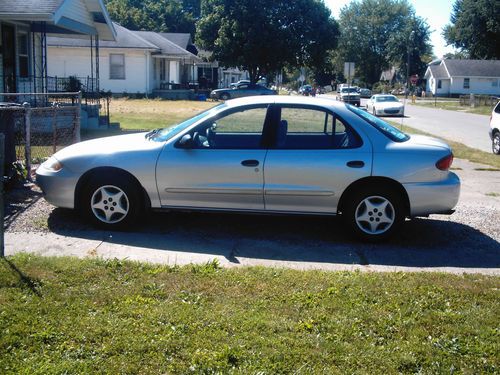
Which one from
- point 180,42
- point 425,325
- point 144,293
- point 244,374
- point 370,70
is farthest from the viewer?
point 370,70

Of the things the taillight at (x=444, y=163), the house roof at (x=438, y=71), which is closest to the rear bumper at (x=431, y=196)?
the taillight at (x=444, y=163)

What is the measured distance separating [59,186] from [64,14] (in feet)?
38.5

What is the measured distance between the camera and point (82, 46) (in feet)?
129

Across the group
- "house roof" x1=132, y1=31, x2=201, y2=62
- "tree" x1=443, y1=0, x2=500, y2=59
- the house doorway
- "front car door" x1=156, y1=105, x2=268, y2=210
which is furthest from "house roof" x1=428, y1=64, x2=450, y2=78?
"front car door" x1=156, y1=105, x2=268, y2=210

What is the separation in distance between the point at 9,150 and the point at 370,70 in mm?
106680

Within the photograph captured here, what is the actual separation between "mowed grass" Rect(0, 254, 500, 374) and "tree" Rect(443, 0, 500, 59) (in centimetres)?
8101

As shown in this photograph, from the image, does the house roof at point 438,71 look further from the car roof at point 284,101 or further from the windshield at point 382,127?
the car roof at point 284,101

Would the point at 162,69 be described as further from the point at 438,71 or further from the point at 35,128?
the point at 438,71

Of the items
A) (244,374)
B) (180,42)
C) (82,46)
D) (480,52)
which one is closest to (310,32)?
(180,42)

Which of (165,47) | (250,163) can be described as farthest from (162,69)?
(250,163)

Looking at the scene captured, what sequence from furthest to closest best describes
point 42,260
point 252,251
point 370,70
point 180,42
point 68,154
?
point 370,70
point 180,42
point 68,154
point 252,251
point 42,260

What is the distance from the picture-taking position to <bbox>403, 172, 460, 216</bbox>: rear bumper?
690 cm

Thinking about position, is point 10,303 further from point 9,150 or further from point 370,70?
point 370,70

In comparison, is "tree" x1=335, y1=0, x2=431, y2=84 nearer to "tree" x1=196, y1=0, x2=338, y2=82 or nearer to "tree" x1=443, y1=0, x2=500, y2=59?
"tree" x1=443, y1=0, x2=500, y2=59
